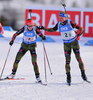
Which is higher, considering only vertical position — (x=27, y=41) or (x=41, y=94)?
(x=27, y=41)

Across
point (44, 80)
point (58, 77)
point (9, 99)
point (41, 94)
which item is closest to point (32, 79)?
point (44, 80)

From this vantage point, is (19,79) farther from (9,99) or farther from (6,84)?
(9,99)

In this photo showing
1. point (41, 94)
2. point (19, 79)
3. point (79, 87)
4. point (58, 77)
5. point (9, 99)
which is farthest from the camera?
point (58, 77)

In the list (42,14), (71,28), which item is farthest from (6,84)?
(42,14)

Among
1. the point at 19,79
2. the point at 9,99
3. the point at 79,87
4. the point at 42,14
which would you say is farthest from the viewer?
the point at 42,14

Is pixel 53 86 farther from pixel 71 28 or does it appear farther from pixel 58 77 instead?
pixel 71 28

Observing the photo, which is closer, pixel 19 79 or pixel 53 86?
pixel 53 86

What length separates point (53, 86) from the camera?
5.66m

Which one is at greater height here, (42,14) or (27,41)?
(27,41)

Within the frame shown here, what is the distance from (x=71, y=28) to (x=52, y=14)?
16725mm

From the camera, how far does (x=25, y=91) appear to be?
5.16 meters

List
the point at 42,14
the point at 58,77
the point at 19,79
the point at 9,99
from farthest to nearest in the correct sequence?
1. the point at 42,14
2. the point at 58,77
3. the point at 19,79
4. the point at 9,99

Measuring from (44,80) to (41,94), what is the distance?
135 cm

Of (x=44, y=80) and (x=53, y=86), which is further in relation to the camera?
(x=44, y=80)
